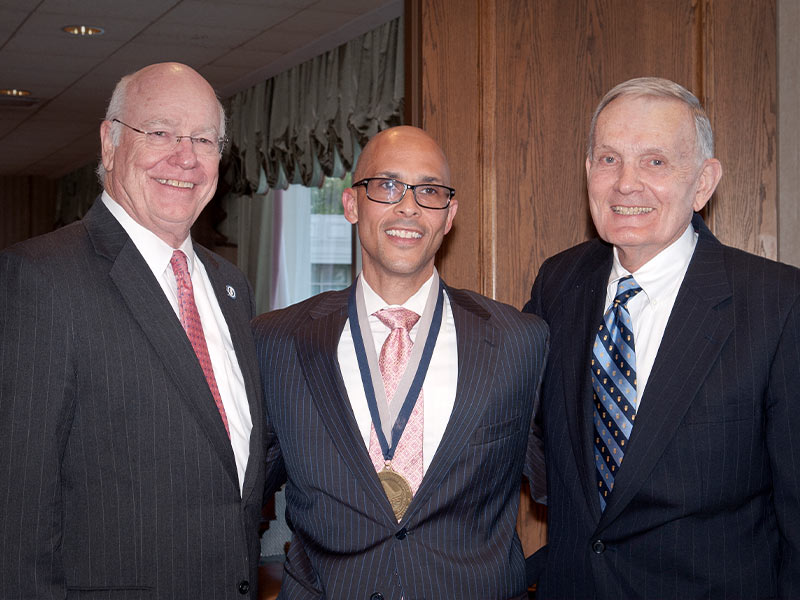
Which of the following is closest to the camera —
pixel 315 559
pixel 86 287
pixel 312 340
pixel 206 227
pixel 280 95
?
pixel 86 287

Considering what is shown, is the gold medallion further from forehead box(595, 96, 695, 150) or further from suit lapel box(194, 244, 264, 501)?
forehead box(595, 96, 695, 150)

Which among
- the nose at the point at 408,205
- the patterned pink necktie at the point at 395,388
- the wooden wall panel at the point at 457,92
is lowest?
the patterned pink necktie at the point at 395,388

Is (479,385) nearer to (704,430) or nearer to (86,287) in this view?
(704,430)

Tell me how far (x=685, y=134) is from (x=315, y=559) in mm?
1294

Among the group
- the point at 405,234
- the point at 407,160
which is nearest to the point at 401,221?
the point at 405,234

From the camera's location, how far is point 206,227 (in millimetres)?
8211

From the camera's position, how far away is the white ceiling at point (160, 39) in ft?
17.4

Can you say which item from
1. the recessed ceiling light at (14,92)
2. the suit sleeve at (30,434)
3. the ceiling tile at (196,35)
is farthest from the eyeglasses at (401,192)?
the recessed ceiling light at (14,92)

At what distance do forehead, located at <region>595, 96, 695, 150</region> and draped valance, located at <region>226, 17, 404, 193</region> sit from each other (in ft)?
11.6

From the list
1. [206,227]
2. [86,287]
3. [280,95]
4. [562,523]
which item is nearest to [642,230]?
[562,523]

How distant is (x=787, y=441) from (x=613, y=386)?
0.38m

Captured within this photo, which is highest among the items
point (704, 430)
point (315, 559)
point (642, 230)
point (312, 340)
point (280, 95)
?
point (280, 95)

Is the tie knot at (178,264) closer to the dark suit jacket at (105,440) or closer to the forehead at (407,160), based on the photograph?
the dark suit jacket at (105,440)

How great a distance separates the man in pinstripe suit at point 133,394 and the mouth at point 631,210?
95 cm
